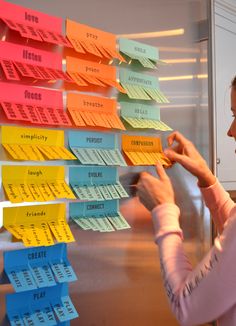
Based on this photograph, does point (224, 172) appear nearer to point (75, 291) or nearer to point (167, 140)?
point (167, 140)

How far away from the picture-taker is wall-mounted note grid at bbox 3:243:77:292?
3.18 feet

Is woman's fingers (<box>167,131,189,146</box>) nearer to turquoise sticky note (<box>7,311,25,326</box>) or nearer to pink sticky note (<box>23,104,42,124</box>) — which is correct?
pink sticky note (<box>23,104,42,124</box>)

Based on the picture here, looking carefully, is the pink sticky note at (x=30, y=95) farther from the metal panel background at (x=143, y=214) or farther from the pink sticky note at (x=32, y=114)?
the metal panel background at (x=143, y=214)

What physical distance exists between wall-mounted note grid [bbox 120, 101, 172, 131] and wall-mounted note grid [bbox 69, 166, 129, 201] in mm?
143

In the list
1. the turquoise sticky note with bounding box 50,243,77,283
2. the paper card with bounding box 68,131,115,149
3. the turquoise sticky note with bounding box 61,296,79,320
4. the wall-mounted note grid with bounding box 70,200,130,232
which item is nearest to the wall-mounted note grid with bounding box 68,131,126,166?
the paper card with bounding box 68,131,115,149

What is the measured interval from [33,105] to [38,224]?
0.85 feet

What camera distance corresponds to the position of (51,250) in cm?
104

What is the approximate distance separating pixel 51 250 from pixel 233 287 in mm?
414

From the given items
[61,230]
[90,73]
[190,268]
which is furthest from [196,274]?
A: [90,73]

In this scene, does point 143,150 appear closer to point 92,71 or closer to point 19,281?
point 92,71

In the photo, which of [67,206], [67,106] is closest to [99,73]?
[67,106]

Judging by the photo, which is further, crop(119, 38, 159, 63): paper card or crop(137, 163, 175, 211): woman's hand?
crop(119, 38, 159, 63): paper card

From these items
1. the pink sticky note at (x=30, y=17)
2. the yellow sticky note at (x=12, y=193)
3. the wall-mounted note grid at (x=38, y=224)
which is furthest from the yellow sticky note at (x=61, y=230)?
the pink sticky note at (x=30, y=17)

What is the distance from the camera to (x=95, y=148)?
114cm
